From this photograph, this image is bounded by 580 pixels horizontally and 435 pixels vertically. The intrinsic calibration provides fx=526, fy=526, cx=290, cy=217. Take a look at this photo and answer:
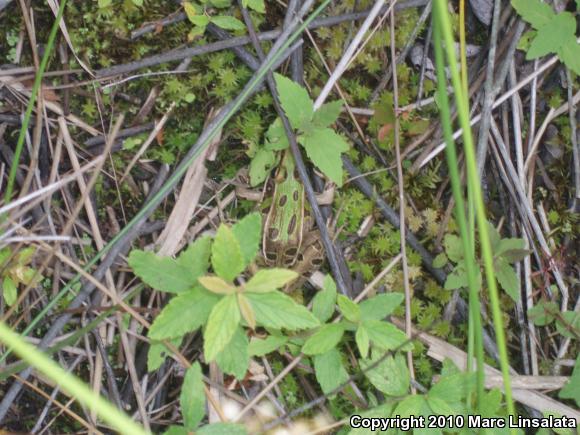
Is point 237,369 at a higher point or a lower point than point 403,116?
lower

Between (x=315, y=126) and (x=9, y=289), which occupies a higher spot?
(x=315, y=126)

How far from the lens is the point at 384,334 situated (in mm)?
1979

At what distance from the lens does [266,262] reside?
215cm

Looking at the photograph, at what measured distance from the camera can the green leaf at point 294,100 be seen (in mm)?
2020

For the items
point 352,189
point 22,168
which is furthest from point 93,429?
point 352,189

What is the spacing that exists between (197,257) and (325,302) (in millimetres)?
522

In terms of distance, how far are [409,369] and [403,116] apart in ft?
3.44

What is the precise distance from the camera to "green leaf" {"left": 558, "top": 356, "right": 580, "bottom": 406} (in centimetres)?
212

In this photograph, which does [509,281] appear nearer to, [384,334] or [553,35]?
[384,334]

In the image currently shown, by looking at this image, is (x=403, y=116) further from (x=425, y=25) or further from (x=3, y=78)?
(x=3, y=78)

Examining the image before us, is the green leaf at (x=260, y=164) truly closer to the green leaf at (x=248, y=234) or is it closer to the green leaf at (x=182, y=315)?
the green leaf at (x=248, y=234)

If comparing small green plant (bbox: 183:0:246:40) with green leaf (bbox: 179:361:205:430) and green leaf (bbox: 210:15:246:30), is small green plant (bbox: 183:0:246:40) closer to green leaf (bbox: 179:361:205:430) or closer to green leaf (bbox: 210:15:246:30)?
green leaf (bbox: 210:15:246:30)

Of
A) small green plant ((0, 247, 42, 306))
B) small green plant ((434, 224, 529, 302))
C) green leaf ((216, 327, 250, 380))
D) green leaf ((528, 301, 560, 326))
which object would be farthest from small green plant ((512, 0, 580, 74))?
small green plant ((0, 247, 42, 306))

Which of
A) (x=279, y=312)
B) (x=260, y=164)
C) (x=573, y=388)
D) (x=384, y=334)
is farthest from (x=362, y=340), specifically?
(x=573, y=388)
